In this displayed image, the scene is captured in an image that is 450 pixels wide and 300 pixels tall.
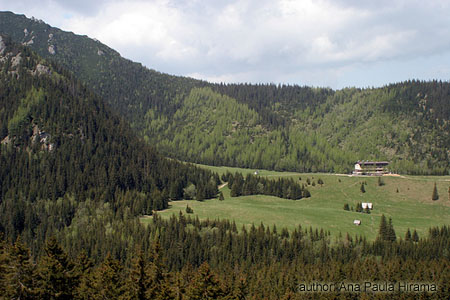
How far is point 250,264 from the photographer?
135125 millimetres

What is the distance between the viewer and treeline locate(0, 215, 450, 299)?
5106 centimetres

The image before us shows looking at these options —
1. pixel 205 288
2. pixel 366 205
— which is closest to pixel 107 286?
pixel 205 288

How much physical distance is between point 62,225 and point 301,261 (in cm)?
10293

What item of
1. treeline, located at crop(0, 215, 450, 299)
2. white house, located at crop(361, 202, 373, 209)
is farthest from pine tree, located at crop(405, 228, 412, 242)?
white house, located at crop(361, 202, 373, 209)

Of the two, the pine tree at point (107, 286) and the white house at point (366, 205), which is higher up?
the pine tree at point (107, 286)

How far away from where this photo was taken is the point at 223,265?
132m

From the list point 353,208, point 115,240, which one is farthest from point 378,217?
point 115,240

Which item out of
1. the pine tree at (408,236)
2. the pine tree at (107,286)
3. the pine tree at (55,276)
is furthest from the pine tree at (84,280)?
the pine tree at (408,236)

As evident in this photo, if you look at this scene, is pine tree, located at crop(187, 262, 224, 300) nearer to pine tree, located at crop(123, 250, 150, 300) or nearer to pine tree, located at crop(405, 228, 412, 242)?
pine tree, located at crop(123, 250, 150, 300)

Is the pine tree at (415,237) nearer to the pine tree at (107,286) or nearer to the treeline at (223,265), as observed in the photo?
the treeline at (223,265)

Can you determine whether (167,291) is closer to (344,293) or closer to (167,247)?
(344,293)

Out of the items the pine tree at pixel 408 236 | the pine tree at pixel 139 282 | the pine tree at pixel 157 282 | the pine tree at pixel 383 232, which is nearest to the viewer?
the pine tree at pixel 157 282

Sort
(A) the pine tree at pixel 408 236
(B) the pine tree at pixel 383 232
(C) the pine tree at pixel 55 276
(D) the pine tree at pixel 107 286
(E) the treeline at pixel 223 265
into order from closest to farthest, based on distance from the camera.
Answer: (C) the pine tree at pixel 55 276, (E) the treeline at pixel 223 265, (D) the pine tree at pixel 107 286, (B) the pine tree at pixel 383 232, (A) the pine tree at pixel 408 236

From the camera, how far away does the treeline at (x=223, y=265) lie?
51.1m
